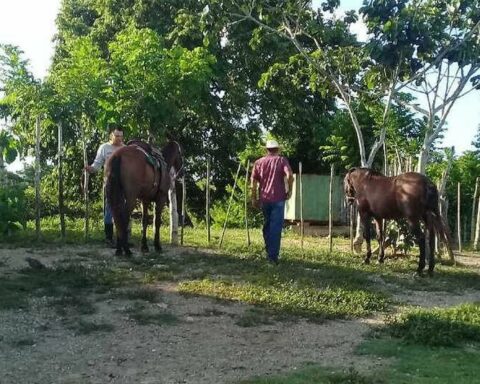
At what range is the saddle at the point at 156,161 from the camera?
9.95 meters

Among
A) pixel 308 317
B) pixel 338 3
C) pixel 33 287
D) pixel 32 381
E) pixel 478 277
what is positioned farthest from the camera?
pixel 338 3

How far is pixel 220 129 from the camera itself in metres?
20.6

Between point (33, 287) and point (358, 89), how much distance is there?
313 inches

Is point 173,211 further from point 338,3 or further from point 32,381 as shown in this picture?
point 32,381

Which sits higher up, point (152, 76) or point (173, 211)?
point (152, 76)

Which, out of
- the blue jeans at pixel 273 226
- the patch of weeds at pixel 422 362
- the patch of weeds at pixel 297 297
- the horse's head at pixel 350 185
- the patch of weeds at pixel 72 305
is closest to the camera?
the patch of weeds at pixel 422 362

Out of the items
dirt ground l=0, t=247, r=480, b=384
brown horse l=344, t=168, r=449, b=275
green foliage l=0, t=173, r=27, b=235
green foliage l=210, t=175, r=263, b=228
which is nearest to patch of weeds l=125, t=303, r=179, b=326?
dirt ground l=0, t=247, r=480, b=384

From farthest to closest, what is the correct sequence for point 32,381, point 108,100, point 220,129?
point 220,129 < point 108,100 < point 32,381

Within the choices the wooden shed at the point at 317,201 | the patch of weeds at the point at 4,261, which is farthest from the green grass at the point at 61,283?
the wooden shed at the point at 317,201

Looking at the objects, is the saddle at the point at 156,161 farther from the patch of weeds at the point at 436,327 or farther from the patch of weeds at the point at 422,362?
the patch of weeds at the point at 422,362

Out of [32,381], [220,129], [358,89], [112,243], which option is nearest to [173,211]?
[112,243]

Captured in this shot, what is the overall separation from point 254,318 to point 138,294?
151 centimetres

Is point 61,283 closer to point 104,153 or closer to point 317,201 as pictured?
point 104,153

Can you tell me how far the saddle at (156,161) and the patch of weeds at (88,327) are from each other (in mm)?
3940
